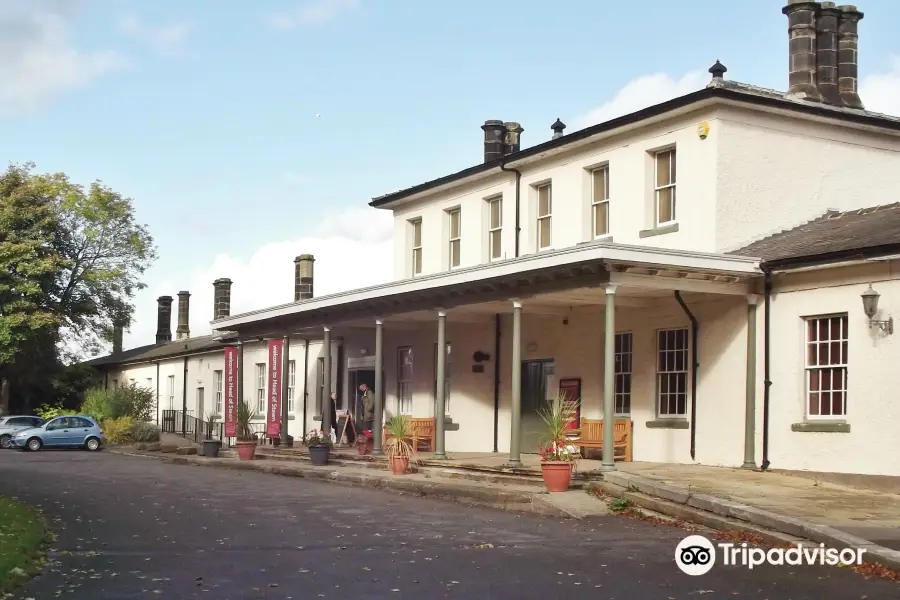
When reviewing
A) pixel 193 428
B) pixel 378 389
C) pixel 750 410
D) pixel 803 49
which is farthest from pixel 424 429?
pixel 193 428

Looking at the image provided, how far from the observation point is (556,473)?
17438 mm

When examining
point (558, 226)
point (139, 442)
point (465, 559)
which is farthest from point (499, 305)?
point (139, 442)

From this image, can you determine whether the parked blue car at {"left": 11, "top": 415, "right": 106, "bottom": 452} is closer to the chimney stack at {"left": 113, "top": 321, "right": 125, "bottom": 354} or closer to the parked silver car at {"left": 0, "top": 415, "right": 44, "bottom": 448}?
the parked silver car at {"left": 0, "top": 415, "right": 44, "bottom": 448}

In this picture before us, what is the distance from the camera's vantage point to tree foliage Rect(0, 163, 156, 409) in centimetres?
4562

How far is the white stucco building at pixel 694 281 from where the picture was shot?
1797cm

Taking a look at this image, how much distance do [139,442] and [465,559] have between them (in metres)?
31.4

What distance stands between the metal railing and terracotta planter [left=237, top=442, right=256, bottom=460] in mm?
5769

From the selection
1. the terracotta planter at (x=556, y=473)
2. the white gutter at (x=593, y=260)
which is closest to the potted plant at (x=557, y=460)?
the terracotta planter at (x=556, y=473)

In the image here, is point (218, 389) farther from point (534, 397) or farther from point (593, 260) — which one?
point (593, 260)

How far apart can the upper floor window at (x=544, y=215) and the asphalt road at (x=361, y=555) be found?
7761 millimetres

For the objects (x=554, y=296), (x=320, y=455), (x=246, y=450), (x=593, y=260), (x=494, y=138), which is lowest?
(x=246, y=450)

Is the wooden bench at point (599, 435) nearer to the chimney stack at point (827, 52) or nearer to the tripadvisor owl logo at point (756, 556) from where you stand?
the chimney stack at point (827, 52)

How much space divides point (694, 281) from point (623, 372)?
12.7 feet

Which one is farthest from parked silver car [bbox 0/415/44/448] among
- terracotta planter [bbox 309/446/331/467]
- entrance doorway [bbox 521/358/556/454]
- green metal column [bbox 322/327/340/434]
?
entrance doorway [bbox 521/358/556/454]
